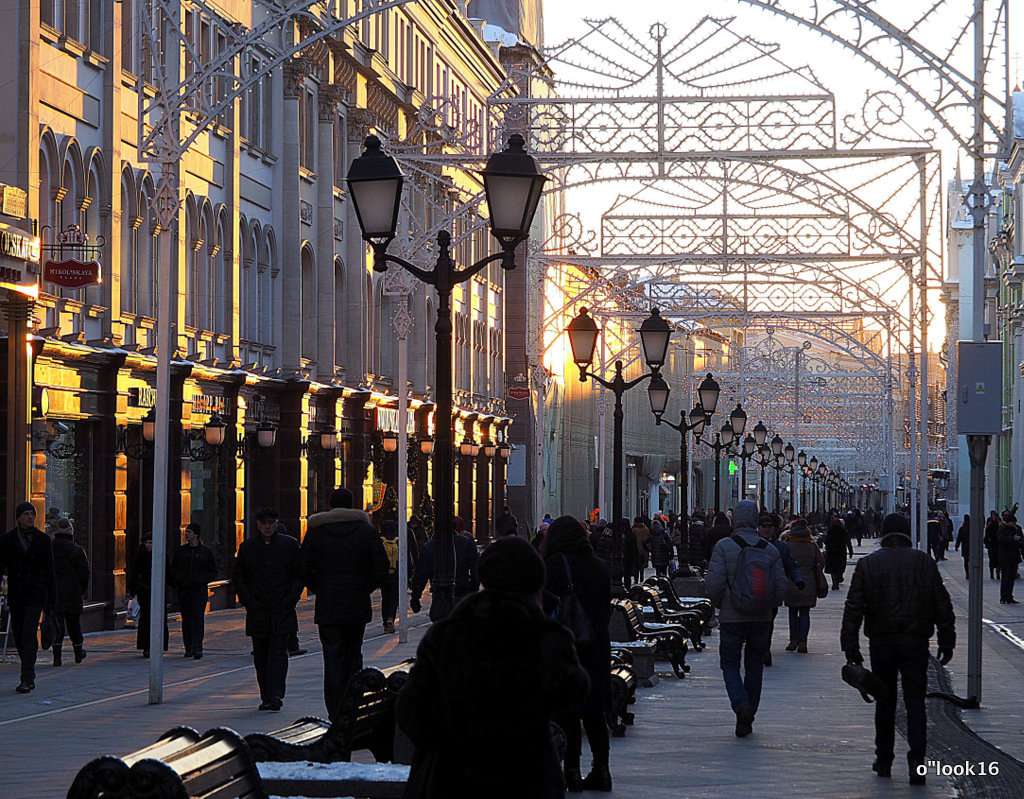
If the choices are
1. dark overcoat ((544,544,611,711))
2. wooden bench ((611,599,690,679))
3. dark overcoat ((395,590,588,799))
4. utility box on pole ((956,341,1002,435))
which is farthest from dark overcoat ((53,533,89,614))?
dark overcoat ((395,590,588,799))

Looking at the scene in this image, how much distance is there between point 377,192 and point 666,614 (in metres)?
11.2

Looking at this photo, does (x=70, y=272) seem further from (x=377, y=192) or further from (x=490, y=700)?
(x=490, y=700)

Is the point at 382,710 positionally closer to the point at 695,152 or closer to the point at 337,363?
the point at 695,152

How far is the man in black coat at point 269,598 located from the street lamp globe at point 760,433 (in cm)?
3380

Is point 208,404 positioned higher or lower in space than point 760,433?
higher

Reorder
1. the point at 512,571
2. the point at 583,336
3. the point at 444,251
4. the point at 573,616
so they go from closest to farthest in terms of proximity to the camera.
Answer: the point at 512,571
the point at 573,616
the point at 444,251
the point at 583,336

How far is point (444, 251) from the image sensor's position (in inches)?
529

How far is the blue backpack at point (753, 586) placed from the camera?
47.5 ft

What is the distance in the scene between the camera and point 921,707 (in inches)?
472

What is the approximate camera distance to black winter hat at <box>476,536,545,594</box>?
6734mm

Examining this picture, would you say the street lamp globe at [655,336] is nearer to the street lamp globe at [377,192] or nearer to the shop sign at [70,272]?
the shop sign at [70,272]

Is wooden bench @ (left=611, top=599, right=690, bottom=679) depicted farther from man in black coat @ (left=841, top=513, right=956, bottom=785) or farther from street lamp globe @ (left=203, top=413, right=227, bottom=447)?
street lamp globe @ (left=203, top=413, right=227, bottom=447)

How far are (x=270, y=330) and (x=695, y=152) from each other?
9736 mm

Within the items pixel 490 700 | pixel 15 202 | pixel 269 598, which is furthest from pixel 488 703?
pixel 15 202
